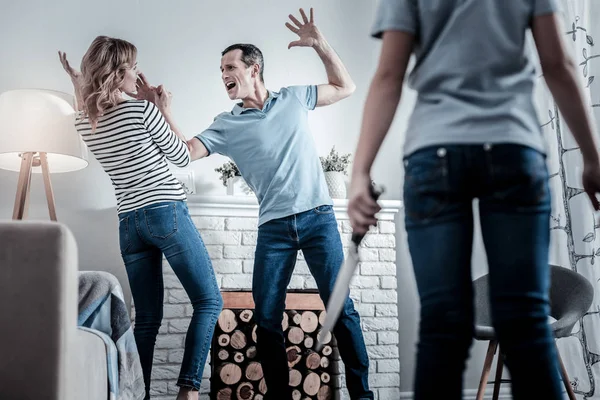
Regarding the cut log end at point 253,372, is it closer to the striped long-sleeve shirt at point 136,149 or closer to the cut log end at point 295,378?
the cut log end at point 295,378

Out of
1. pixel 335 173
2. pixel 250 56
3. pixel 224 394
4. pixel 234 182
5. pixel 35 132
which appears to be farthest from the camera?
pixel 335 173

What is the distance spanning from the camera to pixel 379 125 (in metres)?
1.03

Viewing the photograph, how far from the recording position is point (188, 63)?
12.3ft

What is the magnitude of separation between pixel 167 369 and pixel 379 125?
8.32 feet

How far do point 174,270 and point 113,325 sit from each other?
30cm

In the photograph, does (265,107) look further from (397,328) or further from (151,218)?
(397,328)

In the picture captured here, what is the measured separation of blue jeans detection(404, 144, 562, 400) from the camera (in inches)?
35.5

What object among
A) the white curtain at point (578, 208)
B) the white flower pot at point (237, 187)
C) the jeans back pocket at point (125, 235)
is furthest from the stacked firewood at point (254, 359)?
the white curtain at point (578, 208)

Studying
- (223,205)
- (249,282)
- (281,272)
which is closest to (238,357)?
(249,282)

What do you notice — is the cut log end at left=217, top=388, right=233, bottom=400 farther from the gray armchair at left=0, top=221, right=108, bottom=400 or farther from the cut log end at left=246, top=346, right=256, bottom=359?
the gray armchair at left=0, top=221, right=108, bottom=400

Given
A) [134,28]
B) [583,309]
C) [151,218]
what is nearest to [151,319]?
[151,218]

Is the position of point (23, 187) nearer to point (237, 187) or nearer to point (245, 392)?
point (237, 187)

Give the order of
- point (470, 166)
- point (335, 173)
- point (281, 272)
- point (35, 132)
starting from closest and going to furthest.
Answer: point (470, 166) < point (281, 272) < point (35, 132) < point (335, 173)

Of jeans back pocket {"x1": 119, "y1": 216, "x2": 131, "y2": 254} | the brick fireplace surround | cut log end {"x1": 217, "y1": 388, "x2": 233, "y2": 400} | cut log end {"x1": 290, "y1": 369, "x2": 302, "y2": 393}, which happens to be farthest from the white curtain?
jeans back pocket {"x1": 119, "y1": 216, "x2": 131, "y2": 254}
